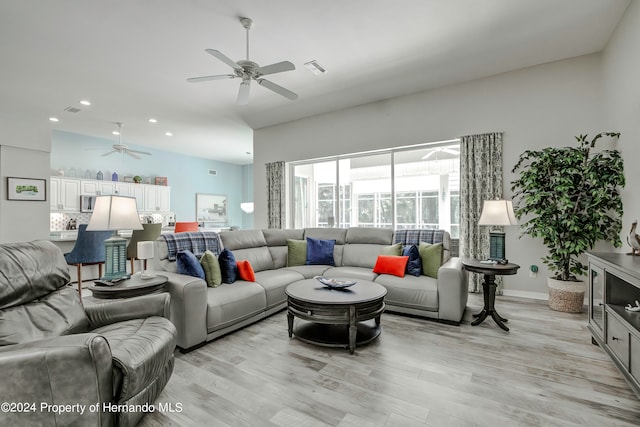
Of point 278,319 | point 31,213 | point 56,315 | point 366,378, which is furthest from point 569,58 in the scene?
point 31,213

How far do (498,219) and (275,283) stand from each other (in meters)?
2.56

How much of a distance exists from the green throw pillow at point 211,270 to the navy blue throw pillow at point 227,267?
0.42 feet

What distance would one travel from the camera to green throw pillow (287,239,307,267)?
4406 millimetres

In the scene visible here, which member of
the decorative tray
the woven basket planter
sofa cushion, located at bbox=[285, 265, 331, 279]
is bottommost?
the woven basket planter

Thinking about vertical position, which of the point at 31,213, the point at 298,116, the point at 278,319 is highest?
the point at 298,116

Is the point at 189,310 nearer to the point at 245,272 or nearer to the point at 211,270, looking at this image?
the point at 211,270

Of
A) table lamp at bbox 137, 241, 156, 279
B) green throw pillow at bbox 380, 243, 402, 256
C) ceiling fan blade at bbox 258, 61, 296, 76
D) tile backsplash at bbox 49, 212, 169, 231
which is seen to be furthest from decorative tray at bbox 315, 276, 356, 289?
tile backsplash at bbox 49, 212, 169, 231

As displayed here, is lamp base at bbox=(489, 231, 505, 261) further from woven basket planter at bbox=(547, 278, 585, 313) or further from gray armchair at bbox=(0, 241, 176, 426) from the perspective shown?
gray armchair at bbox=(0, 241, 176, 426)

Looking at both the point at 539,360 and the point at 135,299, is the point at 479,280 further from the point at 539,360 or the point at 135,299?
the point at 135,299

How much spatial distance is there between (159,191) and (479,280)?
778cm

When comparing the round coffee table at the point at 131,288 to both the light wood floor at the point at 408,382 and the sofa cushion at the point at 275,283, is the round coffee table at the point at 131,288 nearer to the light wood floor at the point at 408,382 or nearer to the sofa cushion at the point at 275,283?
the light wood floor at the point at 408,382

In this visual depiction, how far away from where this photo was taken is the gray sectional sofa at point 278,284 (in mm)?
2574

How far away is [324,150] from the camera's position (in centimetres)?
575

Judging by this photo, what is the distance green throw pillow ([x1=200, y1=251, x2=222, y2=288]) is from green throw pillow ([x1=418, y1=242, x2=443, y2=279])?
241cm
